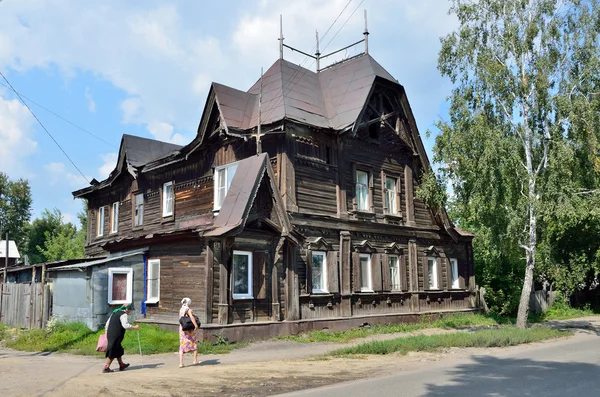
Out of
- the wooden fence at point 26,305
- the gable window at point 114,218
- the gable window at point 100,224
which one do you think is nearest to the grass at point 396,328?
the wooden fence at point 26,305

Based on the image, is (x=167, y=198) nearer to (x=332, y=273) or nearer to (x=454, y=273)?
(x=332, y=273)

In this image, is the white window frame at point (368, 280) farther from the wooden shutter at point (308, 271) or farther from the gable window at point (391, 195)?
the wooden shutter at point (308, 271)

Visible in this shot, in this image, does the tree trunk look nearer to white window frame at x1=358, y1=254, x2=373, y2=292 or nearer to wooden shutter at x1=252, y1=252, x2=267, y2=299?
white window frame at x1=358, y1=254, x2=373, y2=292

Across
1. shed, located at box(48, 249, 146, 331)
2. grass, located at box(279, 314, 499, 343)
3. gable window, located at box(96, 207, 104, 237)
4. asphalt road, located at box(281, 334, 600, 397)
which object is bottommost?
grass, located at box(279, 314, 499, 343)

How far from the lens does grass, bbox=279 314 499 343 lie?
1753 centimetres

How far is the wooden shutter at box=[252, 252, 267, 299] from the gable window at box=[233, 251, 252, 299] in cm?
17

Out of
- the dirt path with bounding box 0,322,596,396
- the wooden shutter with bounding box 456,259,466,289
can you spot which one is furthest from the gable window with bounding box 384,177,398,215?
the dirt path with bounding box 0,322,596,396

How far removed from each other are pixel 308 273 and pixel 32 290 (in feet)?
34.3

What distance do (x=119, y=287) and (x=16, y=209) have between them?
5319 centimetres

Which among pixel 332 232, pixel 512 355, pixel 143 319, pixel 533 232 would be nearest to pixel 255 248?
pixel 332 232

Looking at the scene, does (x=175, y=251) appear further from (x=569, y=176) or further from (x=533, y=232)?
(x=569, y=176)

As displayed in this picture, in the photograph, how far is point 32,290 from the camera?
1991 centimetres

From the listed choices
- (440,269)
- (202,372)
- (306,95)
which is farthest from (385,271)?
(202,372)

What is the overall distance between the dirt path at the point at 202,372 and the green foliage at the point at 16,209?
54.4 metres
